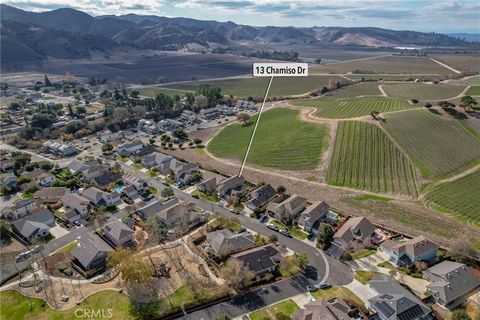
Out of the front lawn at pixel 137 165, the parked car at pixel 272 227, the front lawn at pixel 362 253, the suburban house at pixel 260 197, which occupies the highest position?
the suburban house at pixel 260 197

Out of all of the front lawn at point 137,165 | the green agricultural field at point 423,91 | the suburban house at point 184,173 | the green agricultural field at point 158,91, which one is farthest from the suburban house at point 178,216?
the green agricultural field at point 158,91

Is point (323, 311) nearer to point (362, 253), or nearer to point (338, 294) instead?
point (338, 294)

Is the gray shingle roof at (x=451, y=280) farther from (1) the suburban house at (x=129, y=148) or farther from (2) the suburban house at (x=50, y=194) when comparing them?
(1) the suburban house at (x=129, y=148)

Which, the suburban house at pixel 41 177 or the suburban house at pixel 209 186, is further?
the suburban house at pixel 41 177

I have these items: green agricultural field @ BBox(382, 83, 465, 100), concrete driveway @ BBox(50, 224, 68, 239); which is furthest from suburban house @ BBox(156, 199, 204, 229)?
green agricultural field @ BBox(382, 83, 465, 100)

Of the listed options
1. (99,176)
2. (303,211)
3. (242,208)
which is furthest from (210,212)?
(99,176)

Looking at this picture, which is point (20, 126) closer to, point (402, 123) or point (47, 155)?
point (47, 155)
